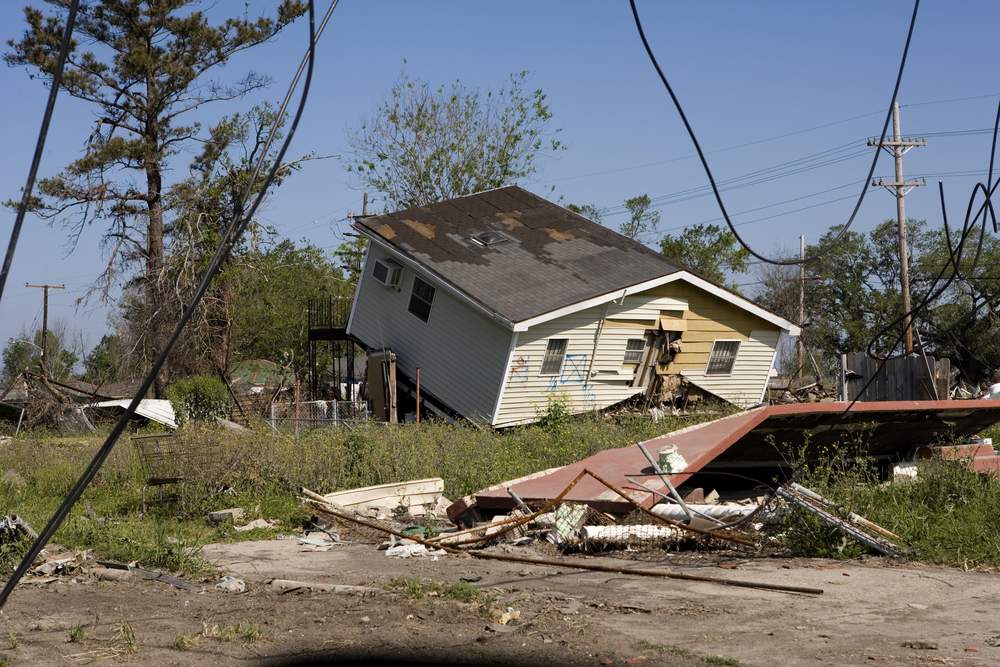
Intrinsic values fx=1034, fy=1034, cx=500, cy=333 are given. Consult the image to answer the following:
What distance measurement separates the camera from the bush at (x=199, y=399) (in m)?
23.1

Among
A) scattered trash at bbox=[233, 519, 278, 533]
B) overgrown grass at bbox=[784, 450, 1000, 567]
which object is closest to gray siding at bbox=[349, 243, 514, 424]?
scattered trash at bbox=[233, 519, 278, 533]

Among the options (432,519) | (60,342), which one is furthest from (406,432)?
(60,342)

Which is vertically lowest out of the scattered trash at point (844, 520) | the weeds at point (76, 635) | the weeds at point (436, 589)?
the weeds at point (76, 635)

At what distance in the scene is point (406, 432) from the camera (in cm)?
1555

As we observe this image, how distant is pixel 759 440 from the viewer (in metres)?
11.0

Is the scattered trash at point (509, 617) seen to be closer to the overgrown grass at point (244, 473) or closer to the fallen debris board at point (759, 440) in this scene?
the fallen debris board at point (759, 440)

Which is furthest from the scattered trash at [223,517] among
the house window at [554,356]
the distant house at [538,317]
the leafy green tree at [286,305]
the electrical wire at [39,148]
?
the leafy green tree at [286,305]

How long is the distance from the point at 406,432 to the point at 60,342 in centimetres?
5331

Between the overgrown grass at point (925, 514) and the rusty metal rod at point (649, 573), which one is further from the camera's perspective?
the overgrown grass at point (925, 514)

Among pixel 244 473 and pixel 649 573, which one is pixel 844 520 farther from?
pixel 244 473

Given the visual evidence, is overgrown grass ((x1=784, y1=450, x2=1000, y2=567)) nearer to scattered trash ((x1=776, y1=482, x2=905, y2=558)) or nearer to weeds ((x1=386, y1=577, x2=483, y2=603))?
scattered trash ((x1=776, y1=482, x2=905, y2=558))

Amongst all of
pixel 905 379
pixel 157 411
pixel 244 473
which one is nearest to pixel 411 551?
pixel 244 473

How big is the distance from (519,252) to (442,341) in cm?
291

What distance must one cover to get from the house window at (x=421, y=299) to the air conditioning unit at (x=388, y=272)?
1.90ft
